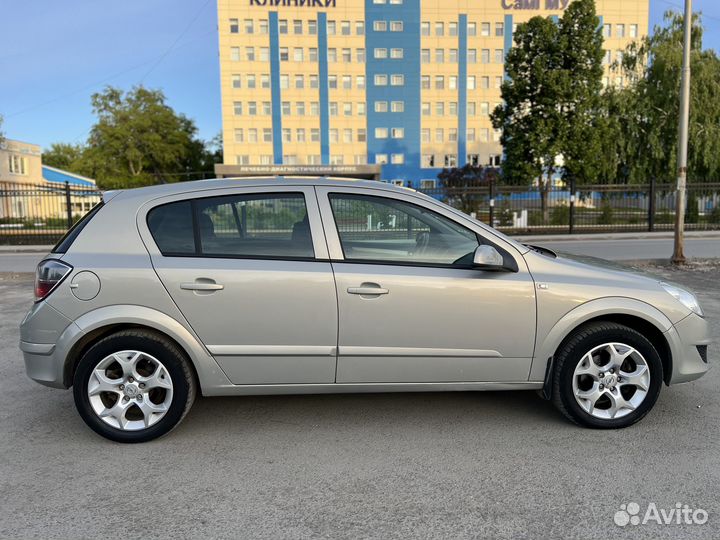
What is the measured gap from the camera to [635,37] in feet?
206

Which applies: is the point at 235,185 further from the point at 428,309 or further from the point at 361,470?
the point at 361,470

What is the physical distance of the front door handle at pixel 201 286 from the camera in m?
3.39

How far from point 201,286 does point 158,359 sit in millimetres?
563

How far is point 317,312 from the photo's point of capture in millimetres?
3420

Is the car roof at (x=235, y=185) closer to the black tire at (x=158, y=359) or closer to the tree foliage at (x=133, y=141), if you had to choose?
the black tire at (x=158, y=359)

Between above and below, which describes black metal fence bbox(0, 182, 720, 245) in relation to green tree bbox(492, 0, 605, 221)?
below

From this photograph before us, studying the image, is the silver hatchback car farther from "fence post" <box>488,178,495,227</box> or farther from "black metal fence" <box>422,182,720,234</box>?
"black metal fence" <box>422,182,720,234</box>

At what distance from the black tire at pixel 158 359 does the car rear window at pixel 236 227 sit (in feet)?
1.95

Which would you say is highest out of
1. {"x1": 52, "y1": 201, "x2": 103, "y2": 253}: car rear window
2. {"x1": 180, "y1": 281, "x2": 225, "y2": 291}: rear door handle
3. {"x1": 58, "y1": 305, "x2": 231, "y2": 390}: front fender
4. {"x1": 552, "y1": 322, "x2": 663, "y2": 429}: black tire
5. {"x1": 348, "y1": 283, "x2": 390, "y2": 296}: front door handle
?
{"x1": 52, "y1": 201, "x2": 103, "y2": 253}: car rear window

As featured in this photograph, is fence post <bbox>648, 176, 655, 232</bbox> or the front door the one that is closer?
the front door

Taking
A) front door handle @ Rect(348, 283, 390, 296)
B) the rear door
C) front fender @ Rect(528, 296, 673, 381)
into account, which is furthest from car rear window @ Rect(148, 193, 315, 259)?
front fender @ Rect(528, 296, 673, 381)

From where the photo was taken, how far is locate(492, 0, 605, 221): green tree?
25.8 m

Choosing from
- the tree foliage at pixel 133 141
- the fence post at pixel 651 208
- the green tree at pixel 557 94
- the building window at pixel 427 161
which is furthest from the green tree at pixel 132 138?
the fence post at pixel 651 208

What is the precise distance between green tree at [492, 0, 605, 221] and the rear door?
25455 millimetres
